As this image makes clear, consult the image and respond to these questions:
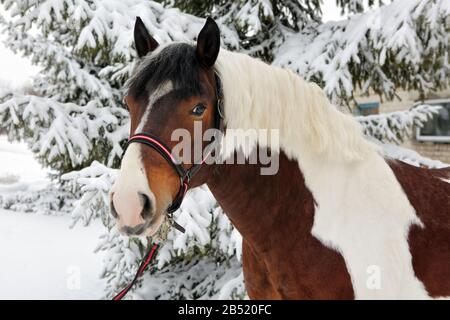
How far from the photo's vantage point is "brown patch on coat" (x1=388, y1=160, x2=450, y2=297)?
62.2 inches

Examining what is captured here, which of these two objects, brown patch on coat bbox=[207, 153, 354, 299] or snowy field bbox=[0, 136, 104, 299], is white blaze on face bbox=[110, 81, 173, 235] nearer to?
brown patch on coat bbox=[207, 153, 354, 299]

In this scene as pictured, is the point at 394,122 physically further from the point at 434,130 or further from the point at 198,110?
the point at 434,130

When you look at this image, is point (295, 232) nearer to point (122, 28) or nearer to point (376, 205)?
point (376, 205)

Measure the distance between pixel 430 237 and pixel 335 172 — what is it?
0.56m

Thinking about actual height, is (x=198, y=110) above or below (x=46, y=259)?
above

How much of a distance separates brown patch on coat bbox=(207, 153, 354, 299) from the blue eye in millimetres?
295

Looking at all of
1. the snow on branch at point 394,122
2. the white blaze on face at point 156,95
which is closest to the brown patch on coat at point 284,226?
the white blaze on face at point 156,95

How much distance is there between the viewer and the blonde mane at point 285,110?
1.50 meters

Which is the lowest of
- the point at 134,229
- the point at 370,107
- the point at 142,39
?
the point at 134,229

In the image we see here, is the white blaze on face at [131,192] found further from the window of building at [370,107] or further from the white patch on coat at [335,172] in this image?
the window of building at [370,107]

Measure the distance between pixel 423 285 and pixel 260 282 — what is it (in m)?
0.82

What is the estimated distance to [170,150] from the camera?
1326 mm

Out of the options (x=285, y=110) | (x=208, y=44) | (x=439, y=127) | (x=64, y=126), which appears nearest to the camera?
(x=208, y=44)

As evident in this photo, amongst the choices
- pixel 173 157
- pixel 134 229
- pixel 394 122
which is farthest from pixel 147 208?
pixel 394 122
